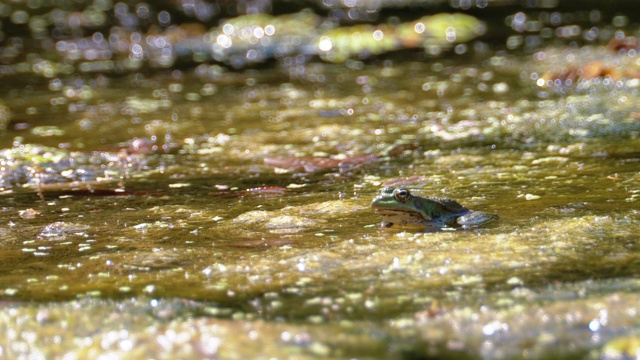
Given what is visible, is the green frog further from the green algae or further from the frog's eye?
the green algae

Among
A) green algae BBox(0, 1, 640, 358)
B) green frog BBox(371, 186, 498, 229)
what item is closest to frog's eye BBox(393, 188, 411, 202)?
green frog BBox(371, 186, 498, 229)

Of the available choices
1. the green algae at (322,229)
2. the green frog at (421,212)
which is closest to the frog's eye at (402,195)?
the green frog at (421,212)

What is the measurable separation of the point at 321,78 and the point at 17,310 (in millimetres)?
8506

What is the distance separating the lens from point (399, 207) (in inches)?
194

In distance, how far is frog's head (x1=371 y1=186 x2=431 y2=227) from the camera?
4.94 m

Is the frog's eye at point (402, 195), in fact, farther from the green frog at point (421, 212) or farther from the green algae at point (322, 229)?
the green algae at point (322, 229)

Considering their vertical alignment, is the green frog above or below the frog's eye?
below

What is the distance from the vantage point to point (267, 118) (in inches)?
370

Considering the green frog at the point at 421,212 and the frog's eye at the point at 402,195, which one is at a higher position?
the frog's eye at the point at 402,195

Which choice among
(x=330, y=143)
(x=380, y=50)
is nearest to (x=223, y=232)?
(x=330, y=143)

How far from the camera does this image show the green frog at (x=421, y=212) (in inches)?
195

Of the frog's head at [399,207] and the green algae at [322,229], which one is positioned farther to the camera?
the frog's head at [399,207]

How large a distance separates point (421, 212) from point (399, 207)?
0.53 feet

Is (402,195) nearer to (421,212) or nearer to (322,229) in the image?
(421,212)
